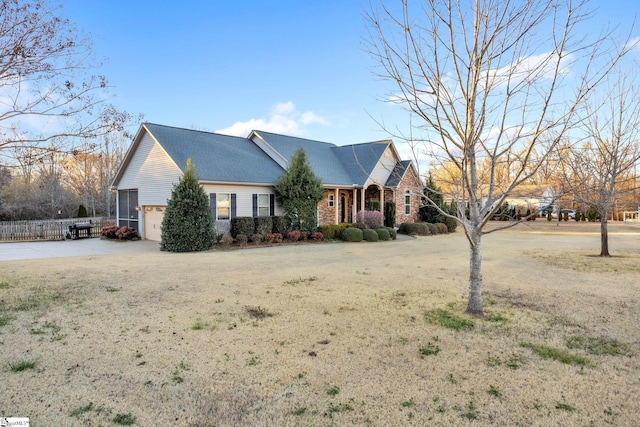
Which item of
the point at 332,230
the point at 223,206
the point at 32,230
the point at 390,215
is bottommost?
the point at 332,230

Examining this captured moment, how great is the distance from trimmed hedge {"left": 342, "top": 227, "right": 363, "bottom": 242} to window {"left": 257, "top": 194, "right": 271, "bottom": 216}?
14.0 feet

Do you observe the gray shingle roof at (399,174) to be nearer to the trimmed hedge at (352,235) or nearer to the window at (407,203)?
the window at (407,203)

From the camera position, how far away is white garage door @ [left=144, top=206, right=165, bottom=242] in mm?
18414

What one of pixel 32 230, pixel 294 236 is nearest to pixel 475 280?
pixel 294 236

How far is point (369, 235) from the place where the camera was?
19.1 meters

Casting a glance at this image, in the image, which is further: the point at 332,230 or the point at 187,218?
the point at 332,230

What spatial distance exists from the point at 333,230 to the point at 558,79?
48.5 ft

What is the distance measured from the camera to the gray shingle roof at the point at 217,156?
17.6 meters

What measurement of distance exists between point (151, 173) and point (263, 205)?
5.84m

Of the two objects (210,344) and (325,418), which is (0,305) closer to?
(210,344)

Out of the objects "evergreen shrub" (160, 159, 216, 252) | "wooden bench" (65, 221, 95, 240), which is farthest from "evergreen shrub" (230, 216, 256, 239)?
"wooden bench" (65, 221, 95, 240)

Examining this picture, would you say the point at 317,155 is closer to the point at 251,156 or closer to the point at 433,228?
the point at 251,156

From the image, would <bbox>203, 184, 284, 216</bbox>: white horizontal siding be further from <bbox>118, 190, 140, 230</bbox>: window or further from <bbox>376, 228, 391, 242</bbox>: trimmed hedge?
<bbox>376, 228, 391, 242</bbox>: trimmed hedge

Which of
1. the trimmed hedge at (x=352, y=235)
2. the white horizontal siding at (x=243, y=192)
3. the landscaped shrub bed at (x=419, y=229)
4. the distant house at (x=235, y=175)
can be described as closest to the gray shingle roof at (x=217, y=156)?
the distant house at (x=235, y=175)
